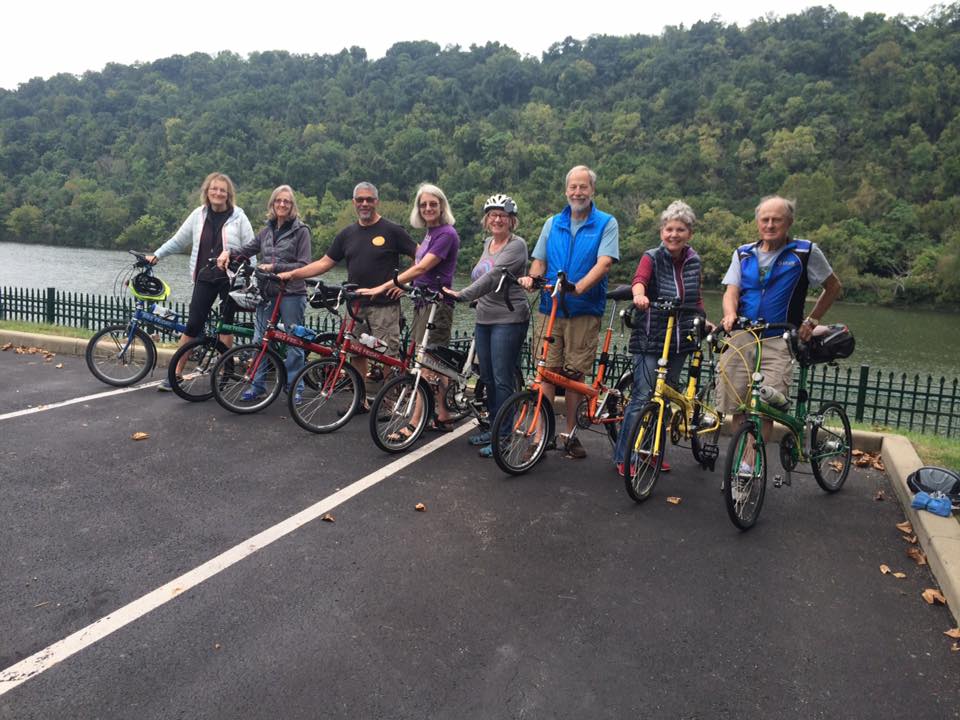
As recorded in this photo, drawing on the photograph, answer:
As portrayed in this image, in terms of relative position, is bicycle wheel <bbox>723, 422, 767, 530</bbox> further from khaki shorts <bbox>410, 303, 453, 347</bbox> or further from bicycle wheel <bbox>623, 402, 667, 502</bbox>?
khaki shorts <bbox>410, 303, 453, 347</bbox>

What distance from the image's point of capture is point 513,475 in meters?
5.03

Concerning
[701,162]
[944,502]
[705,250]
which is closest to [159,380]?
[944,502]

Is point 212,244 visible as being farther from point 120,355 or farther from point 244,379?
point 244,379

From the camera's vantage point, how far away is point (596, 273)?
16.6ft

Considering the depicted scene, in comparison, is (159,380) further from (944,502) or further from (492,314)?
(944,502)

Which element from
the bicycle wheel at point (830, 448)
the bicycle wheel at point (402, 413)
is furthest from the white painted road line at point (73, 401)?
the bicycle wheel at point (830, 448)

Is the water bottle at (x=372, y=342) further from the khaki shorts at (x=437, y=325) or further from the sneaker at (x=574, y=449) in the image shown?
the sneaker at (x=574, y=449)

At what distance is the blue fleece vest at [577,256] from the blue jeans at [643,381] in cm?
54

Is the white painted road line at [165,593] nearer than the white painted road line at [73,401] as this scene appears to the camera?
Yes

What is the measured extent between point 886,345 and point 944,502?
32.0m

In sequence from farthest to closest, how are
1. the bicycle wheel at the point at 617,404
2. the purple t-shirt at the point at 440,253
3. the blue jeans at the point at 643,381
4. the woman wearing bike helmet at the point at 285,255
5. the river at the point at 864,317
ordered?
the river at the point at 864,317 < the woman wearing bike helmet at the point at 285,255 < the purple t-shirt at the point at 440,253 < the bicycle wheel at the point at 617,404 < the blue jeans at the point at 643,381

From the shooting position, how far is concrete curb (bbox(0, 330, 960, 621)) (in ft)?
11.6

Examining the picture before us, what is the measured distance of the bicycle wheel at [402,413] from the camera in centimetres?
533

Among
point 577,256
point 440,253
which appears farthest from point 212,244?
point 577,256
